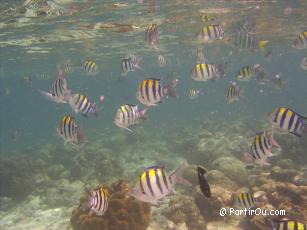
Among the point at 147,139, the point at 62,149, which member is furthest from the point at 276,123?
the point at 147,139

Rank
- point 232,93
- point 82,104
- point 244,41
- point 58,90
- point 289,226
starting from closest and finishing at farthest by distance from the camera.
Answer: point 289,226 < point 58,90 < point 82,104 < point 232,93 < point 244,41

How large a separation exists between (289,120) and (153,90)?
2609 millimetres

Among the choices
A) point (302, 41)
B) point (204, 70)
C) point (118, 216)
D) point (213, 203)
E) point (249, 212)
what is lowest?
point (213, 203)

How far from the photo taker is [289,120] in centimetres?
554

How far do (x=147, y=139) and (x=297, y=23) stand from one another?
726 inches

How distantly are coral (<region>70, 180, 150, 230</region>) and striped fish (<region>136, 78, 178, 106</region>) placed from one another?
121 inches

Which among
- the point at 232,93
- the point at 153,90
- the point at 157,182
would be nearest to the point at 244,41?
the point at 232,93

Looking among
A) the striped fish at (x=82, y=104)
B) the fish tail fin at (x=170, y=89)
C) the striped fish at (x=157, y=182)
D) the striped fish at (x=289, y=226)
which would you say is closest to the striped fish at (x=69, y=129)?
the striped fish at (x=82, y=104)

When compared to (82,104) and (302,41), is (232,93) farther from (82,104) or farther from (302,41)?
(82,104)

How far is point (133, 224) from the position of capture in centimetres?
776

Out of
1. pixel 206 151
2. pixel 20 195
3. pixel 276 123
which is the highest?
pixel 276 123

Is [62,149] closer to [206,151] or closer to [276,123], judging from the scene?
[206,151]

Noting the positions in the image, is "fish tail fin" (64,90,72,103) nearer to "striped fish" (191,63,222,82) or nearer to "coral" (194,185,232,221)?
"striped fish" (191,63,222,82)

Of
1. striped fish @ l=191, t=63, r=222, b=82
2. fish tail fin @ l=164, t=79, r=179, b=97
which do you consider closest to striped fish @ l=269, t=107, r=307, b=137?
fish tail fin @ l=164, t=79, r=179, b=97
